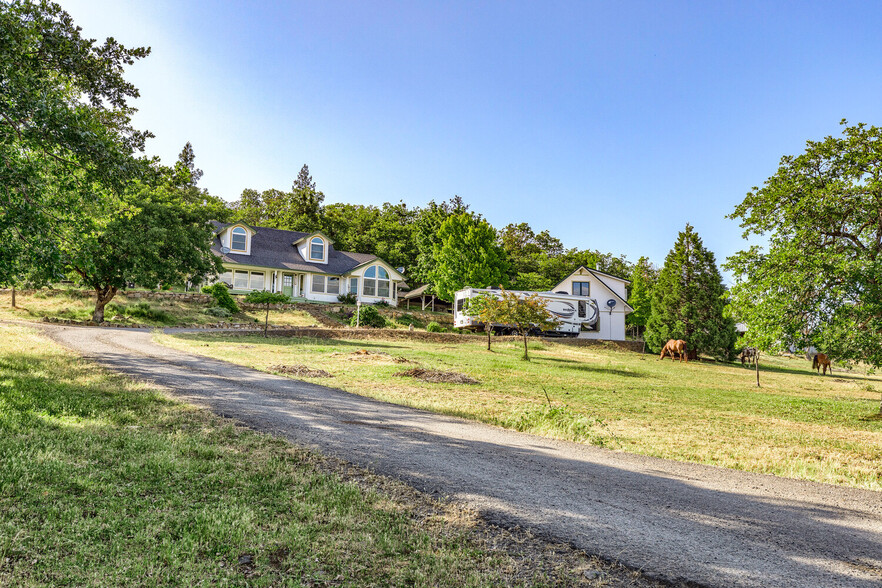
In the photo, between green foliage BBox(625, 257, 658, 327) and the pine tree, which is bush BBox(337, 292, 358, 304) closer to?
the pine tree

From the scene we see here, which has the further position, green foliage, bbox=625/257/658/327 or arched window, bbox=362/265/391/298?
green foliage, bbox=625/257/658/327

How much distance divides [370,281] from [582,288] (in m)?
17.9

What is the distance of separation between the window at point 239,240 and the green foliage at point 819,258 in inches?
1422

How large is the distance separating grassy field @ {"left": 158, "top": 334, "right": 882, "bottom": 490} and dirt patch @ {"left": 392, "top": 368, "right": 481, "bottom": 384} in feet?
1.35

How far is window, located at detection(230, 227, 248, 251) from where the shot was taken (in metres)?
41.2

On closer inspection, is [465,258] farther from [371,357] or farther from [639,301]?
[371,357]

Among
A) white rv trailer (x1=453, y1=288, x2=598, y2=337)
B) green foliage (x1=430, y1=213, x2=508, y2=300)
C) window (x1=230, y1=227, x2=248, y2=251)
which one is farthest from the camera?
green foliage (x1=430, y1=213, x2=508, y2=300)

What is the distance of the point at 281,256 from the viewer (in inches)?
1698

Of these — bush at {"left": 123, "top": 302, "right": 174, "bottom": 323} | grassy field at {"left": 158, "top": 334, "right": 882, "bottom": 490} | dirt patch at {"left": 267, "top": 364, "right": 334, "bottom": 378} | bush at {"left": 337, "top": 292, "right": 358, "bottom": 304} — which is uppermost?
bush at {"left": 337, "top": 292, "right": 358, "bottom": 304}

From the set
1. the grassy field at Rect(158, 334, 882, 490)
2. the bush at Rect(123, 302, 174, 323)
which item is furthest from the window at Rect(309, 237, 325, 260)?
the grassy field at Rect(158, 334, 882, 490)

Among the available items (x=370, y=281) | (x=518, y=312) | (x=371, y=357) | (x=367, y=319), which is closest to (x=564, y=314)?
(x=518, y=312)

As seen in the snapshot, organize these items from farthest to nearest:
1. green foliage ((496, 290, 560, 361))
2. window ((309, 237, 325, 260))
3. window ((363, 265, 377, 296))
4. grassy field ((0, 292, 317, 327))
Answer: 1. window ((309, 237, 325, 260))
2. window ((363, 265, 377, 296))
3. grassy field ((0, 292, 317, 327))
4. green foliage ((496, 290, 560, 361))

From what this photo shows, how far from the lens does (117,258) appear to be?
84.0 feet

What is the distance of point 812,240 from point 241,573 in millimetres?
16168
